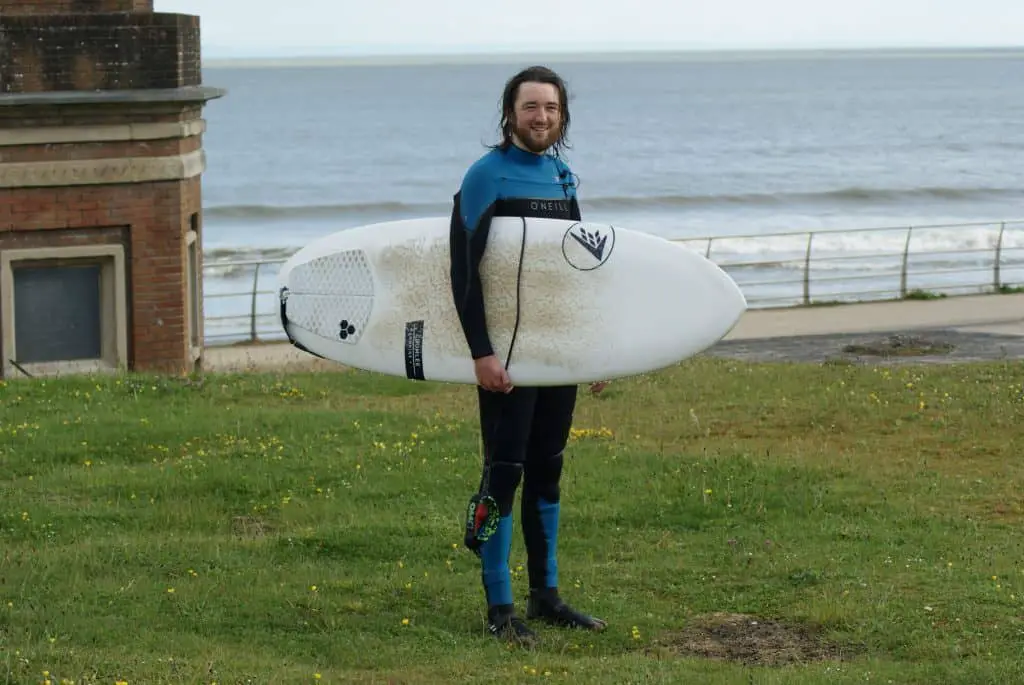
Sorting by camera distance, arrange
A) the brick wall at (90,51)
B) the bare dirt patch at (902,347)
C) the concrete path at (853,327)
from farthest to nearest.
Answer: the concrete path at (853,327) → the bare dirt patch at (902,347) → the brick wall at (90,51)

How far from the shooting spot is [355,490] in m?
8.36

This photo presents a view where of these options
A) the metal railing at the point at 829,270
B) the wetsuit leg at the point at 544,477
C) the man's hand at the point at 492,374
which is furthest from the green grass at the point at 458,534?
the metal railing at the point at 829,270

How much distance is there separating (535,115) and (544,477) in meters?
1.35

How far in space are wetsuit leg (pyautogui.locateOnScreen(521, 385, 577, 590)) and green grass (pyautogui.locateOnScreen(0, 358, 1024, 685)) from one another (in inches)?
11.0

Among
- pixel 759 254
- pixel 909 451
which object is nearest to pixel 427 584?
pixel 909 451

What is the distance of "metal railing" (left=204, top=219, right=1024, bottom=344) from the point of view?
81.9ft

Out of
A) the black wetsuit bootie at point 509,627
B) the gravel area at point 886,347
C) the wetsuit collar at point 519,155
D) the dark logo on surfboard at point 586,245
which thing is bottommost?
the gravel area at point 886,347

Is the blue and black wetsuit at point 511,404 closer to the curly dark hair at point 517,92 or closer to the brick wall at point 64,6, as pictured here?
the curly dark hair at point 517,92

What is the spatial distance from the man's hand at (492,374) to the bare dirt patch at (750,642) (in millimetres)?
1128

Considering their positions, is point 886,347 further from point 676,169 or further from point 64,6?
point 676,169

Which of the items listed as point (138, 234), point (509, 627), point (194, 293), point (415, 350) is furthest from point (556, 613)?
point (194, 293)

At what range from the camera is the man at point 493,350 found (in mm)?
5594

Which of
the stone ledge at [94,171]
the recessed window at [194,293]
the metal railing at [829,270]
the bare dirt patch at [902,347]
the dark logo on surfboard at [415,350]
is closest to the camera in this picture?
the dark logo on surfboard at [415,350]

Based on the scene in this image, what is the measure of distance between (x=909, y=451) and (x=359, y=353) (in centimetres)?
470
